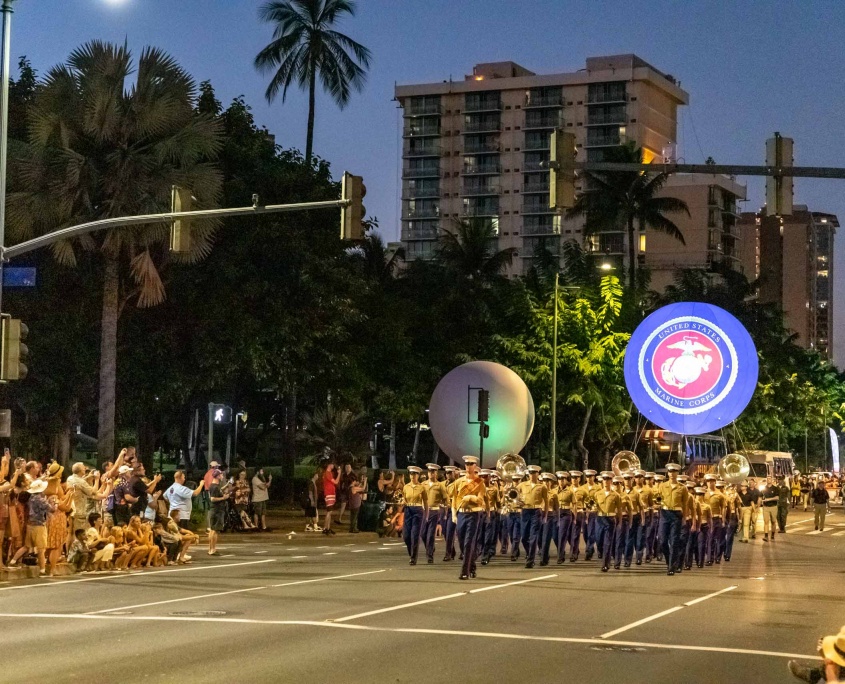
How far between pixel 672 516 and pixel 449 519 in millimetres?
3971

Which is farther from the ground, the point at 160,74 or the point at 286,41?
the point at 286,41

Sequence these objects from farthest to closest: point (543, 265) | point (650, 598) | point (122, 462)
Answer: point (543, 265) → point (122, 462) → point (650, 598)

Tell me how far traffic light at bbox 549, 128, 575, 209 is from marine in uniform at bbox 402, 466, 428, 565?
7.20 meters

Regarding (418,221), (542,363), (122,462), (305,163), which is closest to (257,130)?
(305,163)

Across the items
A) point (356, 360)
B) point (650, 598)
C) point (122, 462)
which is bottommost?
point (650, 598)

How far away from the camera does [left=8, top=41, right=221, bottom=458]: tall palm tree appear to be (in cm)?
3159

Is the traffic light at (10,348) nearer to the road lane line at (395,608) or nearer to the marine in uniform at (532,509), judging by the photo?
the road lane line at (395,608)

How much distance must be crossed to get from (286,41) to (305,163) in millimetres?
12359

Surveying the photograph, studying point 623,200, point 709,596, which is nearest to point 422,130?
point 623,200

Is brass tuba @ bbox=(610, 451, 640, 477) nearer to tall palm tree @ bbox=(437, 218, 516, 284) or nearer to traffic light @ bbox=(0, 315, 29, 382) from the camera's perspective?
traffic light @ bbox=(0, 315, 29, 382)

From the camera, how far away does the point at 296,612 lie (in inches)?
617

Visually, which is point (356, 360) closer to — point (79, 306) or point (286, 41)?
point (79, 306)

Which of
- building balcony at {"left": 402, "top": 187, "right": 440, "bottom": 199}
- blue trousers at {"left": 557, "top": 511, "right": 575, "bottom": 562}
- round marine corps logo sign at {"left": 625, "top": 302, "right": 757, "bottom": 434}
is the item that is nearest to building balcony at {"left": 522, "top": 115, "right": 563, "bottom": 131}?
building balcony at {"left": 402, "top": 187, "right": 440, "bottom": 199}

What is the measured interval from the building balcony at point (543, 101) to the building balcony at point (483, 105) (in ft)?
→ 9.21
